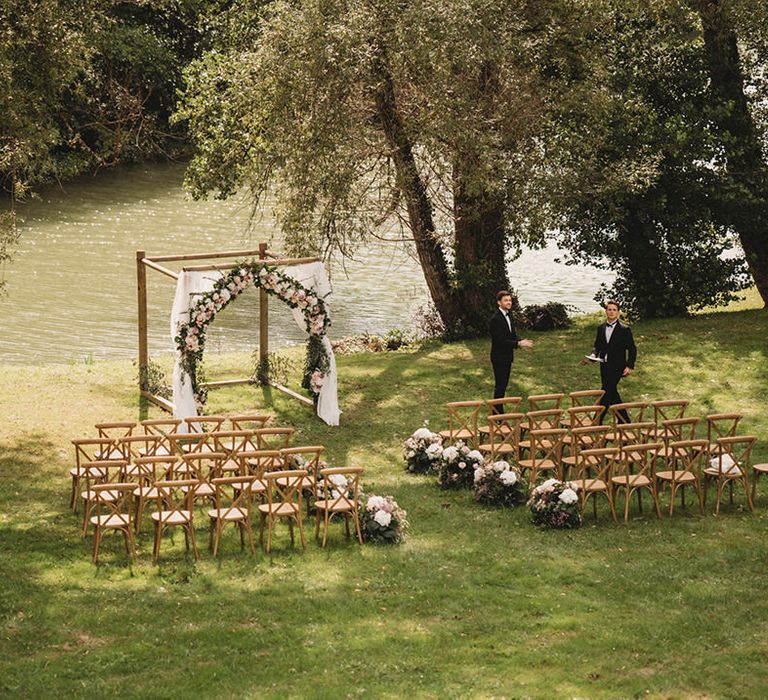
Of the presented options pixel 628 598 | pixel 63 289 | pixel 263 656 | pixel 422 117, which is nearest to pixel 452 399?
pixel 422 117

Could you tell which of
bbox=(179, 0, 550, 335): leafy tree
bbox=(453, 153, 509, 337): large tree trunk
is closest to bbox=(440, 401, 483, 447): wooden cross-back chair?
bbox=(179, 0, 550, 335): leafy tree

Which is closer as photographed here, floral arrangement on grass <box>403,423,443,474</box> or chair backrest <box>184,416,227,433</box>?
chair backrest <box>184,416,227,433</box>

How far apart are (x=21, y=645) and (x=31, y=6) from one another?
11037 millimetres

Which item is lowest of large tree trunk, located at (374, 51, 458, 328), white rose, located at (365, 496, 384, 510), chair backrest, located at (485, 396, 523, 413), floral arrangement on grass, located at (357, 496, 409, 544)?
floral arrangement on grass, located at (357, 496, 409, 544)

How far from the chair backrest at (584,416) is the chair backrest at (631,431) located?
0.40 meters

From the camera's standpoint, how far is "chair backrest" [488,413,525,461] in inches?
651

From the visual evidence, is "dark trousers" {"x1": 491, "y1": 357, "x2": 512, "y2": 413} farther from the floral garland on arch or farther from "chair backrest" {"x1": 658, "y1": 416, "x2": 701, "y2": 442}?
the floral garland on arch

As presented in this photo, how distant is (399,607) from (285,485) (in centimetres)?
315

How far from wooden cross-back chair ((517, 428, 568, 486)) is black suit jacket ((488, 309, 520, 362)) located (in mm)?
2115

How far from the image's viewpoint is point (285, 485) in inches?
590

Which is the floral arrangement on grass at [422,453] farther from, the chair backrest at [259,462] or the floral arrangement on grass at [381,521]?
the floral arrangement on grass at [381,521]

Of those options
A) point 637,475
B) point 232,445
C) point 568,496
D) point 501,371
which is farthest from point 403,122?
point 568,496

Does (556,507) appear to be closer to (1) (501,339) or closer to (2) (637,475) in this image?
(2) (637,475)

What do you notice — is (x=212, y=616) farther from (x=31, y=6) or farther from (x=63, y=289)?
(x=63, y=289)
